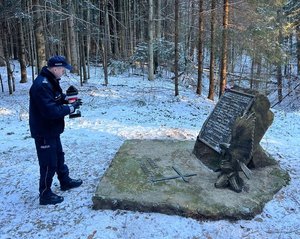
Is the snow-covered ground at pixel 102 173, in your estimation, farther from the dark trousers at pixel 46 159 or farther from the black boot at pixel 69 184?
the dark trousers at pixel 46 159

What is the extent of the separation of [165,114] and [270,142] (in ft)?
14.0

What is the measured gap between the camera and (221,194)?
4742 millimetres

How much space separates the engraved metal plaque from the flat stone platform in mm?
505

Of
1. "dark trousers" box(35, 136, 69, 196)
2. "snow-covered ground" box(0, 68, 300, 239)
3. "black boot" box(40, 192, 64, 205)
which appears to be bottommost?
"snow-covered ground" box(0, 68, 300, 239)

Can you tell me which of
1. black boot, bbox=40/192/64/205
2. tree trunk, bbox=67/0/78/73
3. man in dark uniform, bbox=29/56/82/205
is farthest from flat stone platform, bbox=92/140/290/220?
tree trunk, bbox=67/0/78/73

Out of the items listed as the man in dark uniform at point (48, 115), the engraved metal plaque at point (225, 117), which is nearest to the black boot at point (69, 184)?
the man in dark uniform at point (48, 115)

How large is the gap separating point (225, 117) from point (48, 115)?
336 centimetres

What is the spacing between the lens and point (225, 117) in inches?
240

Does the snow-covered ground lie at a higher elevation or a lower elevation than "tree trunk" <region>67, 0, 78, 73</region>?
lower

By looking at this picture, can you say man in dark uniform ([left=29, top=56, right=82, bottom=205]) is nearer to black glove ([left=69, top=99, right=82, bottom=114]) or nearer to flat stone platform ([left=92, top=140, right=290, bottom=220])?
black glove ([left=69, top=99, right=82, bottom=114])

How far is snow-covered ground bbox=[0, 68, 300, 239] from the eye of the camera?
417 centimetres

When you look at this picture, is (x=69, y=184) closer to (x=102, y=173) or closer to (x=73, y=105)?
(x=102, y=173)

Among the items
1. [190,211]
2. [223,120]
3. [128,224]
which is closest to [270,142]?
[223,120]

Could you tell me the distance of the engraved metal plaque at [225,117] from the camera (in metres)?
5.80
